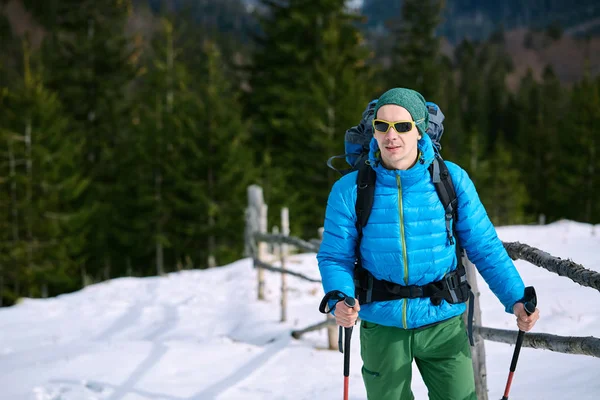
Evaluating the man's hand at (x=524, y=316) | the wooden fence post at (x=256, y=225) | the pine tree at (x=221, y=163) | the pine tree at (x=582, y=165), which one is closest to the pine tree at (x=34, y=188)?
the pine tree at (x=221, y=163)

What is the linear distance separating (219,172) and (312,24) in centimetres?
962

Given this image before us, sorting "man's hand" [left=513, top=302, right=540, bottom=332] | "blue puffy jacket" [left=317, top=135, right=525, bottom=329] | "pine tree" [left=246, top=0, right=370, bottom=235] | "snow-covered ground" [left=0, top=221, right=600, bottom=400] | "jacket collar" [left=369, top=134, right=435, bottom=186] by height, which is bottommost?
"snow-covered ground" [left=0, top=221, right=600, bottom=400]

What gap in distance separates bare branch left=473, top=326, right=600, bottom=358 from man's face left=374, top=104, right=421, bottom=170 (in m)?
1.37

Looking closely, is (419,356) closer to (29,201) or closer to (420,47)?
(29,201)

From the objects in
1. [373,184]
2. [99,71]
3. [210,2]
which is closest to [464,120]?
[99,71]

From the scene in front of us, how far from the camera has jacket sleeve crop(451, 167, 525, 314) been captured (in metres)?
2.47

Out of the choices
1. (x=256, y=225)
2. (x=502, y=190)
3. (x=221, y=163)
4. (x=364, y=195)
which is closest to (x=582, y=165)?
(x=502, y=190)

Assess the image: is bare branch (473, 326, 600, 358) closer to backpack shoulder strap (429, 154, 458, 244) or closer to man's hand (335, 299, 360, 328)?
backpack shoulder strap (429, 154, 458, 244)

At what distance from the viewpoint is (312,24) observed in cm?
2544

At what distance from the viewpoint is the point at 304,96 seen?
2334 centimetres

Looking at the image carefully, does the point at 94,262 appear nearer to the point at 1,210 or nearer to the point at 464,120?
the point at 1,210

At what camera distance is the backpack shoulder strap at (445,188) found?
246cm

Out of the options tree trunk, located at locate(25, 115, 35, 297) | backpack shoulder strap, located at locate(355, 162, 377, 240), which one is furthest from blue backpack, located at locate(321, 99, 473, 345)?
tree trunk, located at locate(25, 115, 35, 297)

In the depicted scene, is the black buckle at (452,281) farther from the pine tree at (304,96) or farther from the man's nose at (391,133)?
the pine tree at (304,96)
